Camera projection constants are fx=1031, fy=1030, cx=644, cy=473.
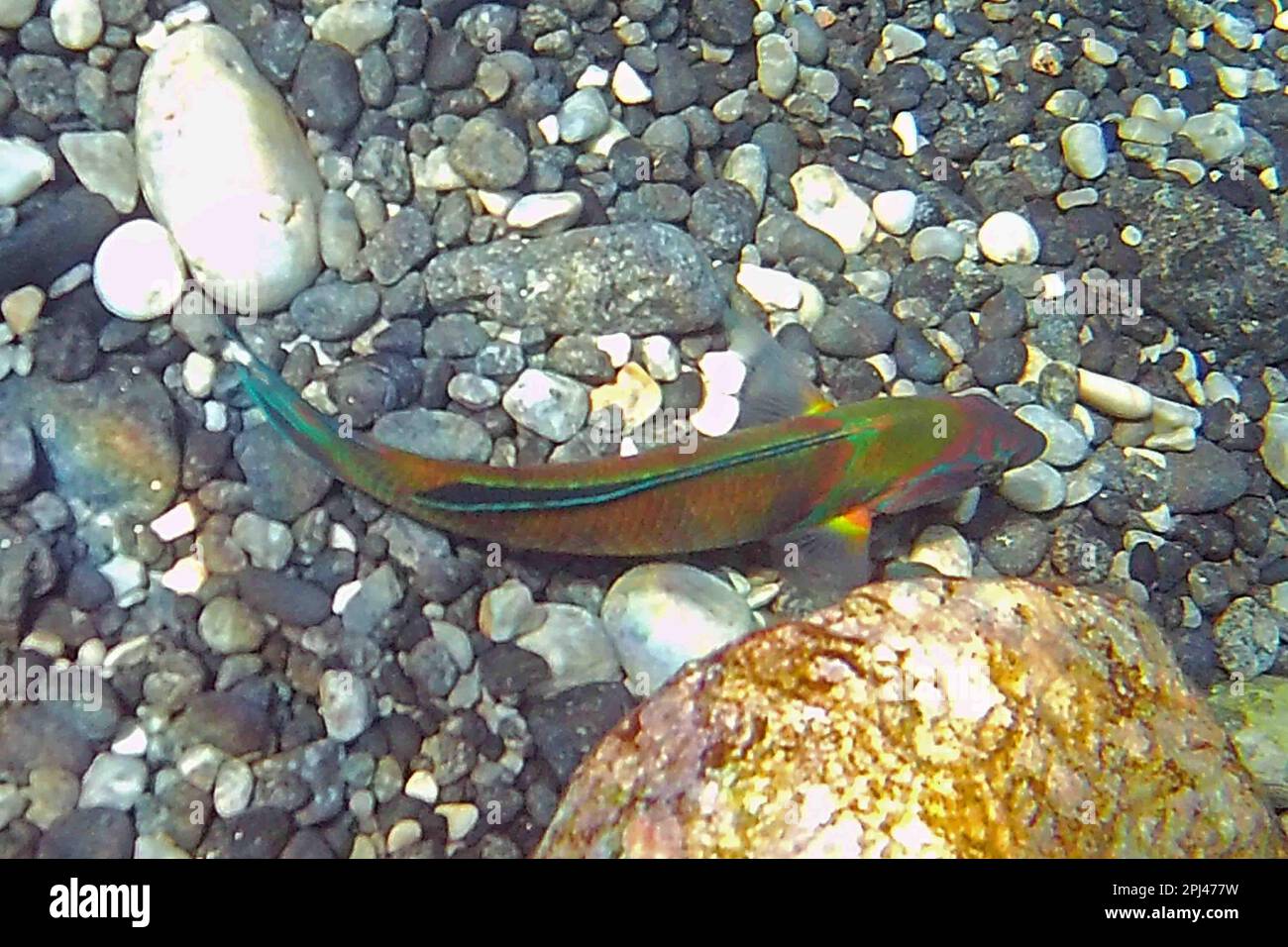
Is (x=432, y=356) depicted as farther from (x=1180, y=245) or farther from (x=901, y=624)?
(x=1180, y=245)

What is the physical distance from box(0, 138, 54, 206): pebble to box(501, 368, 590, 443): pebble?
75.1 inches

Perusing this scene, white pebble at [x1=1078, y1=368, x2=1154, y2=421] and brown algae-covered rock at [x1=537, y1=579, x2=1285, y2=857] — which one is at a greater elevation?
brown algae-covered rock at [x1=537, y1=579, x2=1285, y2=857]

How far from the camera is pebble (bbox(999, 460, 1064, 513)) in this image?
4480 mm

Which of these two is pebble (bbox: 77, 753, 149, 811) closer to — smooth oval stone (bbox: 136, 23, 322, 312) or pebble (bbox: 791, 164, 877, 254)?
smooth oval stone (bbox: 136, 23, 322, 312)

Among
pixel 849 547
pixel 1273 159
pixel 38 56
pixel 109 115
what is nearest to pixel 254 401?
pixel 109 115

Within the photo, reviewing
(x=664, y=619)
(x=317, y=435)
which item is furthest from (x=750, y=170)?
(x=317, y=435)

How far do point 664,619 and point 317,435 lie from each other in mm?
1391

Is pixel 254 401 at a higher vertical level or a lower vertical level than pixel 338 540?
higher

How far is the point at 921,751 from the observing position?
2451 millimetres

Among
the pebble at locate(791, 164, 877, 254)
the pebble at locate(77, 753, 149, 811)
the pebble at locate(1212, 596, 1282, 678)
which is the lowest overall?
the pebble at locate(1212, 596, 1282, 678)

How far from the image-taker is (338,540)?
3.79 meters

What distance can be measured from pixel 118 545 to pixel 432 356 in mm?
1336

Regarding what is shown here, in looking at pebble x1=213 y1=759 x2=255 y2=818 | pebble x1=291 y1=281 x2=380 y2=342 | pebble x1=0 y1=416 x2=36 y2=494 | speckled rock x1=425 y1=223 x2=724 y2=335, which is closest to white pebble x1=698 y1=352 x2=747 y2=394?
speckled rock x1=425 y1=223 x2=724 y2=335
